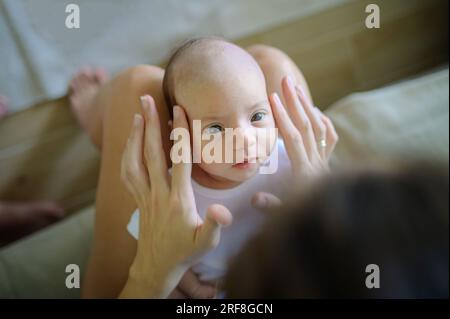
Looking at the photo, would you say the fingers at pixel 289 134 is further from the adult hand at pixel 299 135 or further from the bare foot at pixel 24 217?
the bare foot at pixel 24 217

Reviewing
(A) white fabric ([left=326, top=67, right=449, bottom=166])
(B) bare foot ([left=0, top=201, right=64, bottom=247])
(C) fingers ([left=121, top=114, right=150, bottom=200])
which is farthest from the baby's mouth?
(B) bare foot ([left=0, top=201, right=64, bottom=247])

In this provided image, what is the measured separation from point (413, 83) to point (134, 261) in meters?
0.59

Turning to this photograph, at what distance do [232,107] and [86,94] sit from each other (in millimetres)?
427

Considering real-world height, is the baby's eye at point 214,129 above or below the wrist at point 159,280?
above

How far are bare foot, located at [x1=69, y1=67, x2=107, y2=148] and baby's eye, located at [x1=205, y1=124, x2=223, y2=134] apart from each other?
1.19ft

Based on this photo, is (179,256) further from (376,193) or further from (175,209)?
(376,193)

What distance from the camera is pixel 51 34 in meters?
0.64

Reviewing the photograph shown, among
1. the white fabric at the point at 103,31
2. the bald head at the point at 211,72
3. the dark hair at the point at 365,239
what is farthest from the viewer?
the white fabric at the point at 103,31

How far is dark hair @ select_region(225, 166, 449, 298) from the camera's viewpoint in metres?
0.33

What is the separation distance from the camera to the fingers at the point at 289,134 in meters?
0.48

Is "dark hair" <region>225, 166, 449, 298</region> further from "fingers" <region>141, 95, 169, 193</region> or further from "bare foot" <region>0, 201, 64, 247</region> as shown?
"bare foot" <region>0, 201, 64, 247</region>

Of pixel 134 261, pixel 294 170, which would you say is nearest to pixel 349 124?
pixel 294 170

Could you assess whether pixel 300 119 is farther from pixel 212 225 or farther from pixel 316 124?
pixel 212 225

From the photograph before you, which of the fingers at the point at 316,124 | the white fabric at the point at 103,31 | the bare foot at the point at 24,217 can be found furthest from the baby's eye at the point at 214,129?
the bare foot at the point at 24,217
